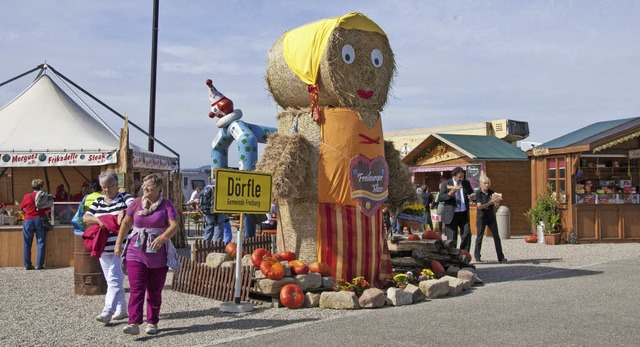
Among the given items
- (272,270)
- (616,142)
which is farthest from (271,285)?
(616,142)

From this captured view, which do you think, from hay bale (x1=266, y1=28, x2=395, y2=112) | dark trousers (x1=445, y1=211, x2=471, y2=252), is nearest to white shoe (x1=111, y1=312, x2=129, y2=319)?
hay bale (x1=266, y1=28, x2=395, y2=112)

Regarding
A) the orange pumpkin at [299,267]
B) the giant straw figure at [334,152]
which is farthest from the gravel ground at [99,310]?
the giant straw figure at [334,152]

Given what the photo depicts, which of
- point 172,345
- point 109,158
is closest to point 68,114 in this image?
point 109,158

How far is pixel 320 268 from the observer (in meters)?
8.30

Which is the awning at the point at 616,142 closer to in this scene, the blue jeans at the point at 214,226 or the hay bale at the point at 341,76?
the hay bale at the point at 341,76

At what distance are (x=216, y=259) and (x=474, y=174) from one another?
1248 centimetres

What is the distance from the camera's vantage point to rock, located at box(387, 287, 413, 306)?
7984 mm

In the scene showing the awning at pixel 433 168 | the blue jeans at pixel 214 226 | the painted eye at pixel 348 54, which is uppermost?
the painted eye at pixel 348 54

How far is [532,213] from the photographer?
55.3 feet

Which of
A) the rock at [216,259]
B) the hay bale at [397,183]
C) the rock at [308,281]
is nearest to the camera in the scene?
the rock at [308,281]

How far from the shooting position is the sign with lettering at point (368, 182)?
871cm

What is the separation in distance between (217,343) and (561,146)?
1304cm

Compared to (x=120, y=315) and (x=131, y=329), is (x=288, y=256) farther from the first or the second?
(x=131, y=329)

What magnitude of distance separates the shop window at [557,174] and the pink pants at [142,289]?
42.6 feet
